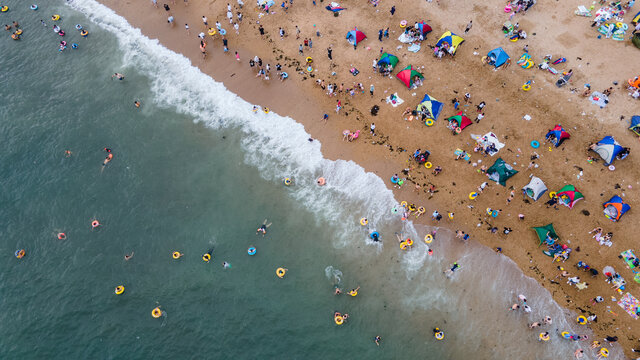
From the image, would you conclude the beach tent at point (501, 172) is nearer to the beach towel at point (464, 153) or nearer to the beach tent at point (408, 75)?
the beach towel at point (464, 153)

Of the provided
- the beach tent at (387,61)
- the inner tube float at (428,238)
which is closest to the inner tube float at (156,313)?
the inner tube float at (428,238)

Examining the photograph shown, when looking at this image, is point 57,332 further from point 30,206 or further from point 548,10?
point 548,10

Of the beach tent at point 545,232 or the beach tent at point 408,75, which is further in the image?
the beach tent at point 408,75

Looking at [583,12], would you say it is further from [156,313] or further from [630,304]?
[156,313]

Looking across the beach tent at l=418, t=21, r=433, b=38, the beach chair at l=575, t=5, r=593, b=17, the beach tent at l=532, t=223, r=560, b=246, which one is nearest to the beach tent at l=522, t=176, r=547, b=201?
the beach tent at l=532, t=223, r=560, b=246

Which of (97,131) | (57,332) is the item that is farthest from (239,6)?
(57,332)

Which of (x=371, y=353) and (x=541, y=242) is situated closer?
(x=371, y=353)

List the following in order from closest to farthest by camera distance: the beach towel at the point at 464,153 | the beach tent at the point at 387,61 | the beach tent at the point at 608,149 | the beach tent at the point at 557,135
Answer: the beach tent at the point at 608,149 < the beach tent at the point at 557,135 < the beach towel at the point at 464,153 < the beach tent at the point at 387,61
